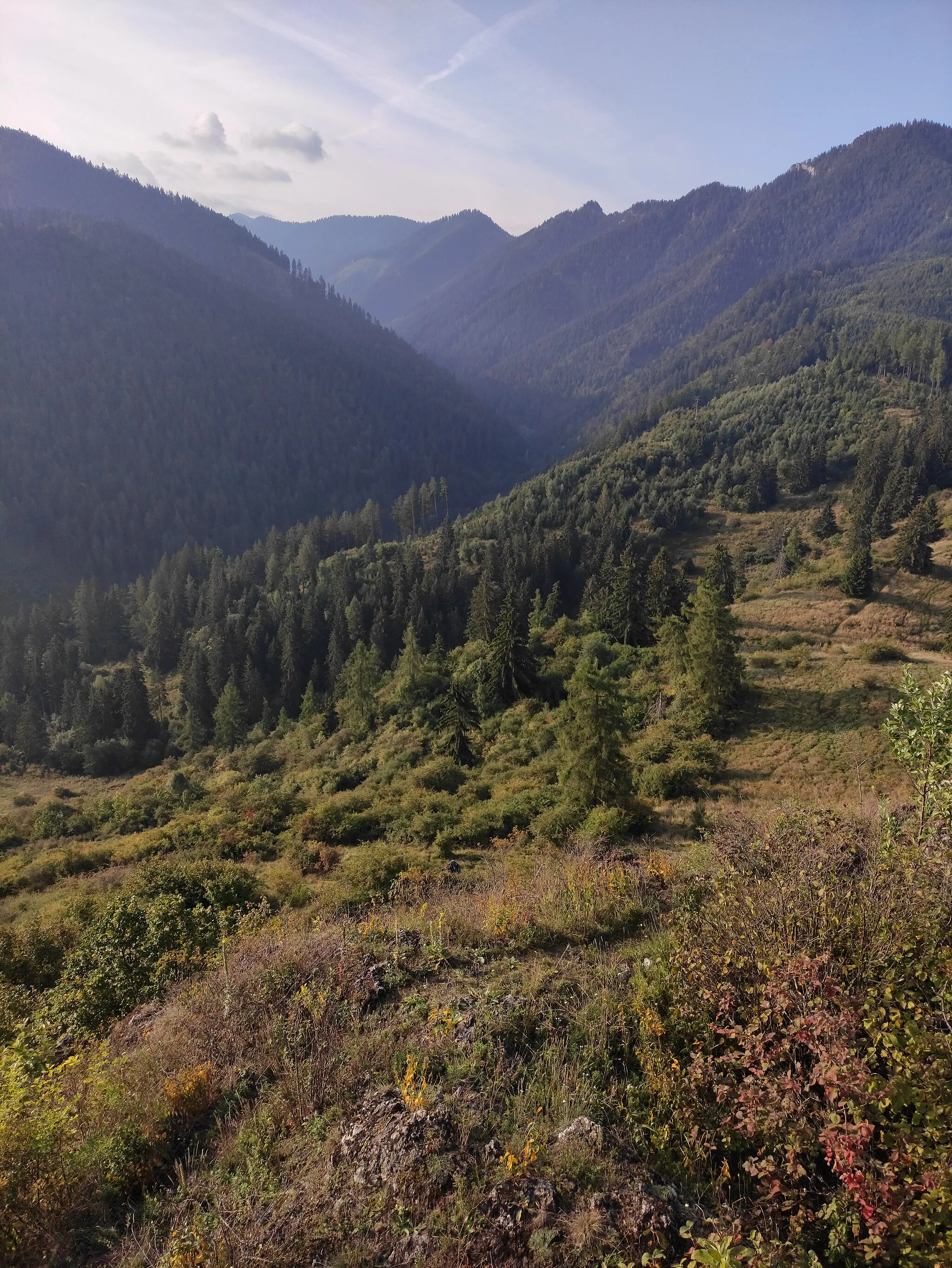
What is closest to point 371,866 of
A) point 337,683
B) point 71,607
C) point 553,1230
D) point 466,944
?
point 466,944

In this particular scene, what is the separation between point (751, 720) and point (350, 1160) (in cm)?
3416

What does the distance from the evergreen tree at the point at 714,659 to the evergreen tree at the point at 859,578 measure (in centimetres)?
2798

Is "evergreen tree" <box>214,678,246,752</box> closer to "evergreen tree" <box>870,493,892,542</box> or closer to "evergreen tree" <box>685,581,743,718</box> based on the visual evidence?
"evergreen tree" <box>685,581,743,718</box>

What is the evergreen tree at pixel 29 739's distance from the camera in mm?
82375

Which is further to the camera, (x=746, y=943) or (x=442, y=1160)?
(x=746, y=943)

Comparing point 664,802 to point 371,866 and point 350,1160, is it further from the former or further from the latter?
point 350,1160

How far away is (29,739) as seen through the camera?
82562 mm

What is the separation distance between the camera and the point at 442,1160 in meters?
5.74

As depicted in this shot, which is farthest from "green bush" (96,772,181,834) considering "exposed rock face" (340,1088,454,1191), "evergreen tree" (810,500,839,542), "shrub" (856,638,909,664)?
"evergreen tree" (810,500,839,542)

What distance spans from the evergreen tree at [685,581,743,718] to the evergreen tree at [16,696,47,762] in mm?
88519

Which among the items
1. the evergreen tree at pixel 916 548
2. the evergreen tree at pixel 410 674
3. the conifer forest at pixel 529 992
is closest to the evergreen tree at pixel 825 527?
the evergreen tree at pixel 916 548

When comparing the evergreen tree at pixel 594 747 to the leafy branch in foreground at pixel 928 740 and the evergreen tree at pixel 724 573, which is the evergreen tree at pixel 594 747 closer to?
the leafy branch in foreground at pixel 928 740

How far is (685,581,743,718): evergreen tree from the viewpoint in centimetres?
3559

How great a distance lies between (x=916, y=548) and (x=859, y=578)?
34.1ft
